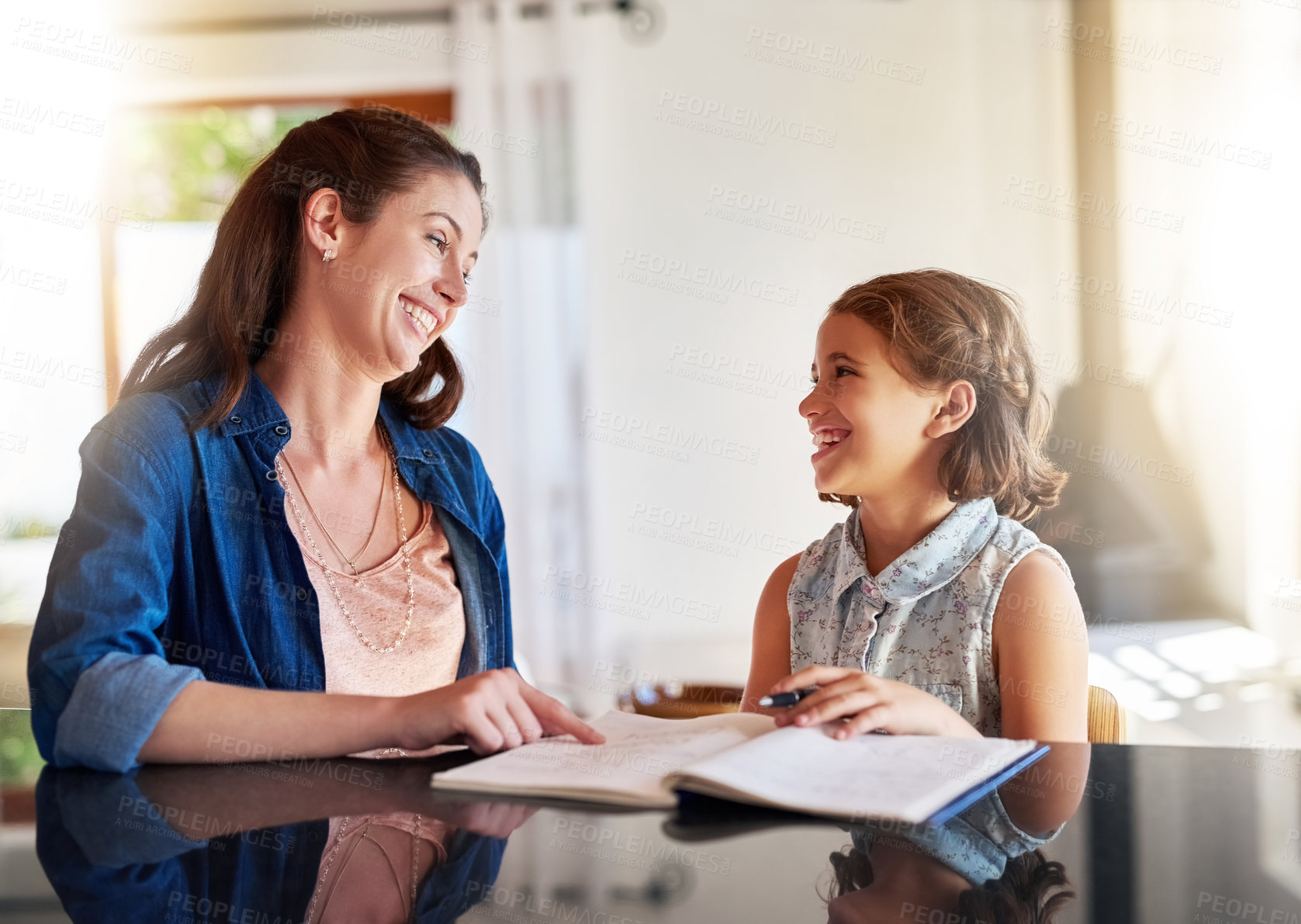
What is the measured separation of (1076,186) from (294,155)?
8.32 ft

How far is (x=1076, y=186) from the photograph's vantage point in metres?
3.21

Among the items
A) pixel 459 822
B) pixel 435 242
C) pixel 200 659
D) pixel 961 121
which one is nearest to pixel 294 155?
pixel 435 242

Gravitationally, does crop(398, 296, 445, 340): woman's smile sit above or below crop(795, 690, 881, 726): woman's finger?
above

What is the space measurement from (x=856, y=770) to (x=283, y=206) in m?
1.07

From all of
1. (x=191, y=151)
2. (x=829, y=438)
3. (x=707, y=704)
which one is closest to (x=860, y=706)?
(x=829, y=438)

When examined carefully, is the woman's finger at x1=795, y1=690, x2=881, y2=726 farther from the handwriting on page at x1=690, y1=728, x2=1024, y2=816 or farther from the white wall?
the white wall

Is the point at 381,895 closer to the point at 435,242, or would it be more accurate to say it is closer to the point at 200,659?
the point at 200,659

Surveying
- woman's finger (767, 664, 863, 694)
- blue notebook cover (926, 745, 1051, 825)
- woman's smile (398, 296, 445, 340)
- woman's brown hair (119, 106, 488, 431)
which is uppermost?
woman's brown hair (119, 106, 488, 431)

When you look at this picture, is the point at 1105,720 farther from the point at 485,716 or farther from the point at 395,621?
the point at 395,621

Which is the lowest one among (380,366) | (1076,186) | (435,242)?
(380,366)

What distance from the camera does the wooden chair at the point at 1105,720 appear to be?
120 centimetres

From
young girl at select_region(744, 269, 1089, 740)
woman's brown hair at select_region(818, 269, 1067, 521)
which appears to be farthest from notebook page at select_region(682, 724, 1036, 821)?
woman's brown hair at select_region(818, 269, 1067, 521)

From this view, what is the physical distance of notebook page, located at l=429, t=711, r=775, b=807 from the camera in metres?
0.78

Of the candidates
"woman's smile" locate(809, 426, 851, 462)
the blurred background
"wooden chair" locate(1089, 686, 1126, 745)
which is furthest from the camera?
the blurred background
